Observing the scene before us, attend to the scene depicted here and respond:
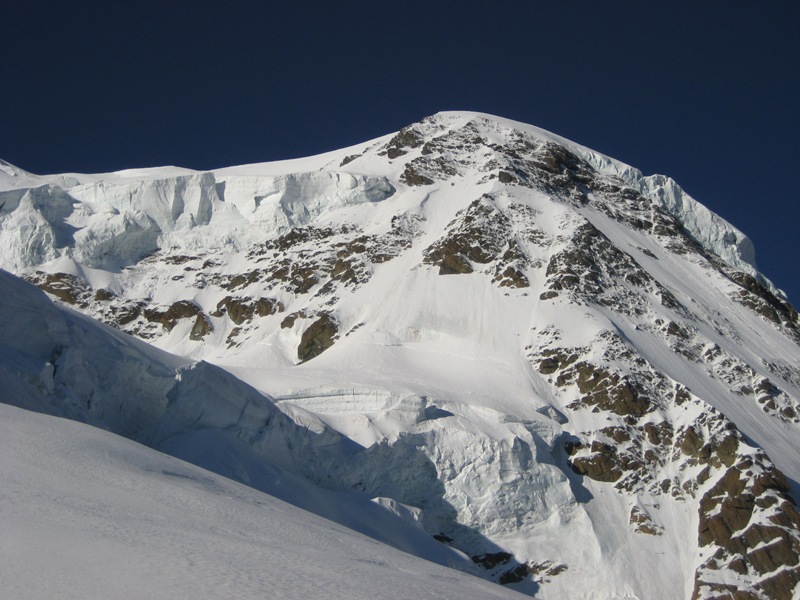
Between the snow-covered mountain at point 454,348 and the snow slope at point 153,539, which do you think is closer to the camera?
the snow slope at point 153,539

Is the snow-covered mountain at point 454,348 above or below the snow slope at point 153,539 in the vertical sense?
above

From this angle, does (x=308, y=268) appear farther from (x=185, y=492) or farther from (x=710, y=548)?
(x=185, y=492)

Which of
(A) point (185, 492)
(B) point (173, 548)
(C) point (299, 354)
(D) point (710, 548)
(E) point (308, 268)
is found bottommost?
(B) point (173, 548)

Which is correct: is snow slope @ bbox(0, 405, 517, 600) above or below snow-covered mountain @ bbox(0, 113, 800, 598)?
below

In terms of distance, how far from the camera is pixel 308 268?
279 ft

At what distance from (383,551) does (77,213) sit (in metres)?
80.6

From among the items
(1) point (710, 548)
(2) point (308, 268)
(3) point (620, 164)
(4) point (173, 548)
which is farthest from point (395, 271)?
(4) point (173, 548)

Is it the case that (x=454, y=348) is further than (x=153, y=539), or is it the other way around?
(x=454, y=348)

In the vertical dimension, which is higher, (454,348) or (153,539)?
(454,348)

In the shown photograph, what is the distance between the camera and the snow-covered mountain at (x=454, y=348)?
146 ft

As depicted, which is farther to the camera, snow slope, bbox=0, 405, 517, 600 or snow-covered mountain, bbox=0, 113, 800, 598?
snow-covered mountain, bbox=0, 113, 800, 598

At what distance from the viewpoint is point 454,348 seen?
68.9 meters

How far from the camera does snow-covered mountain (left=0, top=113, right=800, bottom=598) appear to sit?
44406mm

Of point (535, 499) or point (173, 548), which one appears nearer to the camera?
point (173, 548)
